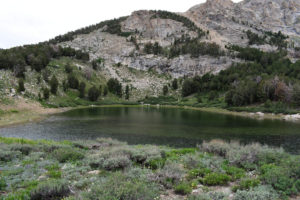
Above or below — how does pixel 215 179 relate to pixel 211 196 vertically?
below

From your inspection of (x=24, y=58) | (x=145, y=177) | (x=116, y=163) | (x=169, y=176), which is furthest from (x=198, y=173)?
(x=24, y=58)

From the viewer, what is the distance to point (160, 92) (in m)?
133

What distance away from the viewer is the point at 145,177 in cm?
935

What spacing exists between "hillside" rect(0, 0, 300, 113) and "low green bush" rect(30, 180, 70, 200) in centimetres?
6283

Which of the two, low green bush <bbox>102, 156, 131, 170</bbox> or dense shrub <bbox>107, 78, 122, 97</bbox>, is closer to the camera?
low green bush <bbox>102, 156, 131, 170</bbox>

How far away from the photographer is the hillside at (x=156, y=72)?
7875cm

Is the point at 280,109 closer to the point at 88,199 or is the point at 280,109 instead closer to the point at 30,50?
the point at 88,199

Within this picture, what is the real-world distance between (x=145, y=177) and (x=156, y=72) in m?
152

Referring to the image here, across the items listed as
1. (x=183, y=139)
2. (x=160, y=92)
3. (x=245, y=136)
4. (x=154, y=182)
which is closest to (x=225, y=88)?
(x=160, y=92)

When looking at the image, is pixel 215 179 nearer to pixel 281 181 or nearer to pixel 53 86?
pixel 281 181

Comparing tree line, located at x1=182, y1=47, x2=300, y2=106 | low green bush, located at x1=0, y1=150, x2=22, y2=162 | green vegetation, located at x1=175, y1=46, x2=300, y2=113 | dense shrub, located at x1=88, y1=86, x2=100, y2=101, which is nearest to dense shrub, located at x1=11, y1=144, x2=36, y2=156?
low green bush, located at x1=0, y1=150, x2=22, y2=162

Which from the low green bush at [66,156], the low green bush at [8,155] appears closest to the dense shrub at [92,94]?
the low green bush at [8,155]

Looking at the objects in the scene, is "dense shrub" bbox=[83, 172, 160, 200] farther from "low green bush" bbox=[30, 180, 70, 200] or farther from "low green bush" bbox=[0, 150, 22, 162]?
"low green bush" bbox=[0, 150, 22, 162]

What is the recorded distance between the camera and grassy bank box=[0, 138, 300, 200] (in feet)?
24.0
